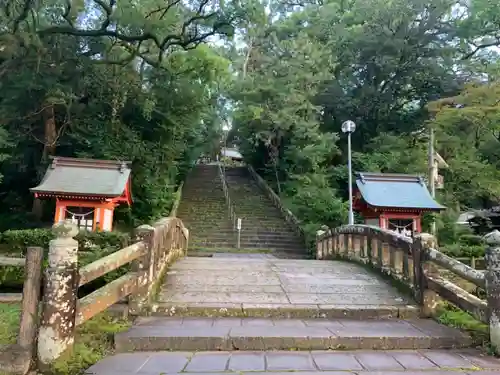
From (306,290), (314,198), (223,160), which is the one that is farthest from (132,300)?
(223,160)

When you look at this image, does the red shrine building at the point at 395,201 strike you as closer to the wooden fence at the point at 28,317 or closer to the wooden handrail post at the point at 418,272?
the wooden handrail post at the point at 418,272

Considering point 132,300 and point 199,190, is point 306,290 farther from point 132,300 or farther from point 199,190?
point 199,190

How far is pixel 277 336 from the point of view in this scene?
3502mm

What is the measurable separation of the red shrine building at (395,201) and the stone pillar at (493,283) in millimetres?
10569

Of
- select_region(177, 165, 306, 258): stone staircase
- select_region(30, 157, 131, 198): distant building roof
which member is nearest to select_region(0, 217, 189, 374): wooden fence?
select_region(30, 157, 131, 198): distant building roof

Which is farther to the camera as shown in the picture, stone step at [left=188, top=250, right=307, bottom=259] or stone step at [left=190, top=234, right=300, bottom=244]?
stone step at [left=190, top=234, right=300, bottom=244]

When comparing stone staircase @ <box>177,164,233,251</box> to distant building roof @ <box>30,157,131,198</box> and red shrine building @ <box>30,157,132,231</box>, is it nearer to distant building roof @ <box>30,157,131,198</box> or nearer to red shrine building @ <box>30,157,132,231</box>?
red shrine building @ <box>30,157,132,231</box>

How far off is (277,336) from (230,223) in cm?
1484

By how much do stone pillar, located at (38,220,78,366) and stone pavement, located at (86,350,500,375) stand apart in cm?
36

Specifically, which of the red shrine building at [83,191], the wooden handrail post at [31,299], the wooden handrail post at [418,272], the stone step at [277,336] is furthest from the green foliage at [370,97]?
the wooden handrail post at [31,299]

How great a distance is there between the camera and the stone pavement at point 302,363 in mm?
2910

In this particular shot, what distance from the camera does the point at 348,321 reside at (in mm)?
4195

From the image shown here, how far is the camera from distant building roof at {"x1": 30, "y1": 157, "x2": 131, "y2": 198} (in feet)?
42.6

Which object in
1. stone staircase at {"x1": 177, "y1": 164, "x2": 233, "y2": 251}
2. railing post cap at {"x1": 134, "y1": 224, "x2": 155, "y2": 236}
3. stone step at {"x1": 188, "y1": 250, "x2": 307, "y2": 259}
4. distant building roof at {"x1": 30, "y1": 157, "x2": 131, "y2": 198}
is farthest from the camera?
stone staircase at {"x1": 177, "y1": 164, "x2": 233, "y2": 251}
